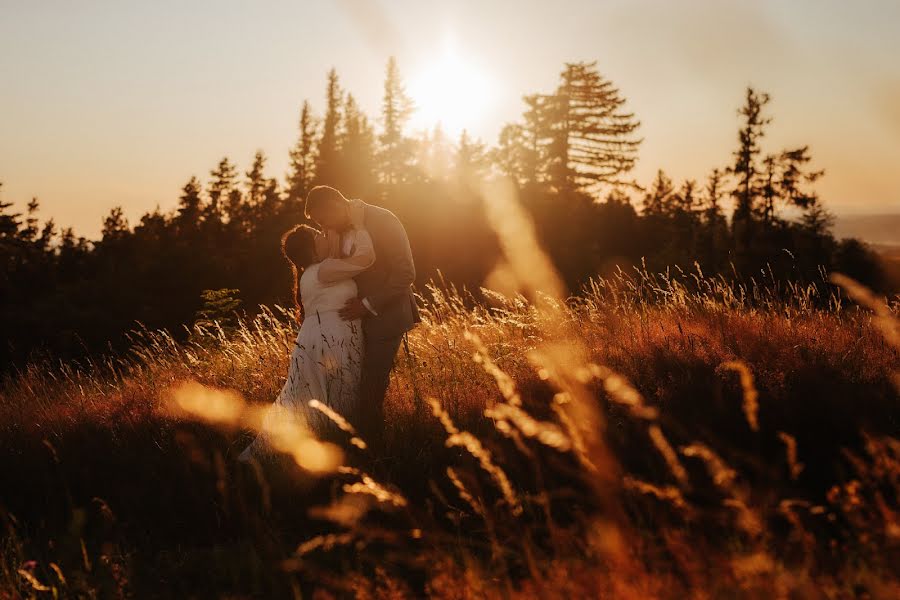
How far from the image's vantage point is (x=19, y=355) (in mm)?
33375

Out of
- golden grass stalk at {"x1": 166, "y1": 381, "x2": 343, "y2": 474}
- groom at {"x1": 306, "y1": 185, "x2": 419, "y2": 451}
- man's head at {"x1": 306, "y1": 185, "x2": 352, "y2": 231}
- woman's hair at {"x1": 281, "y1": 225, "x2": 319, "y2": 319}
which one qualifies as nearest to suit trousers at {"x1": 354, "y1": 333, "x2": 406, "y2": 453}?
groom at {"x1": 306, "y1": 185, "x2": 419, "y2": 451}

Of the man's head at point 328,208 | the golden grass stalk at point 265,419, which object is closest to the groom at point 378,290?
the man's head at point 328,208

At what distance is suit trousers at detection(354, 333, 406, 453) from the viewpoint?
568 cm

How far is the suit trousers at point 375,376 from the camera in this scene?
18.6ft

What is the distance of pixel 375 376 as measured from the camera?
5.77 metres

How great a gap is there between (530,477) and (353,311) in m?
2.20

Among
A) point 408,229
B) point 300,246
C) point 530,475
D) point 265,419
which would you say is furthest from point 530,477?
point 408,229

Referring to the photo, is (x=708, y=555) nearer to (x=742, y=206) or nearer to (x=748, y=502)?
(x=748, y=502)

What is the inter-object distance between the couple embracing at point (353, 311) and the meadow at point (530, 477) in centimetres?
41

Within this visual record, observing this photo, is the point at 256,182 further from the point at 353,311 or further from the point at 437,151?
the point at 353,311

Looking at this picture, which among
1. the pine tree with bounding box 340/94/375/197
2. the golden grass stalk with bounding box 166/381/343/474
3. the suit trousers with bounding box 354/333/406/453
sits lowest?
the golden grass stalk with bounding box 166/381/343/474

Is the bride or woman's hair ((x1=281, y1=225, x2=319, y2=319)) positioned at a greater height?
woman's hair ((x1=281, y1=225, x2=319, y2=319))

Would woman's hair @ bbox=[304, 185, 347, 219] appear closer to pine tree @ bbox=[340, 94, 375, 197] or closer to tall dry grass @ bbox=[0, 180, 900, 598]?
tall dry grass @ bbox=[0, 180, 900, 598]

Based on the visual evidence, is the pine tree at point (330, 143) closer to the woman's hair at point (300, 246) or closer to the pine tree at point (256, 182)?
the pine tree at point (256, 182)
